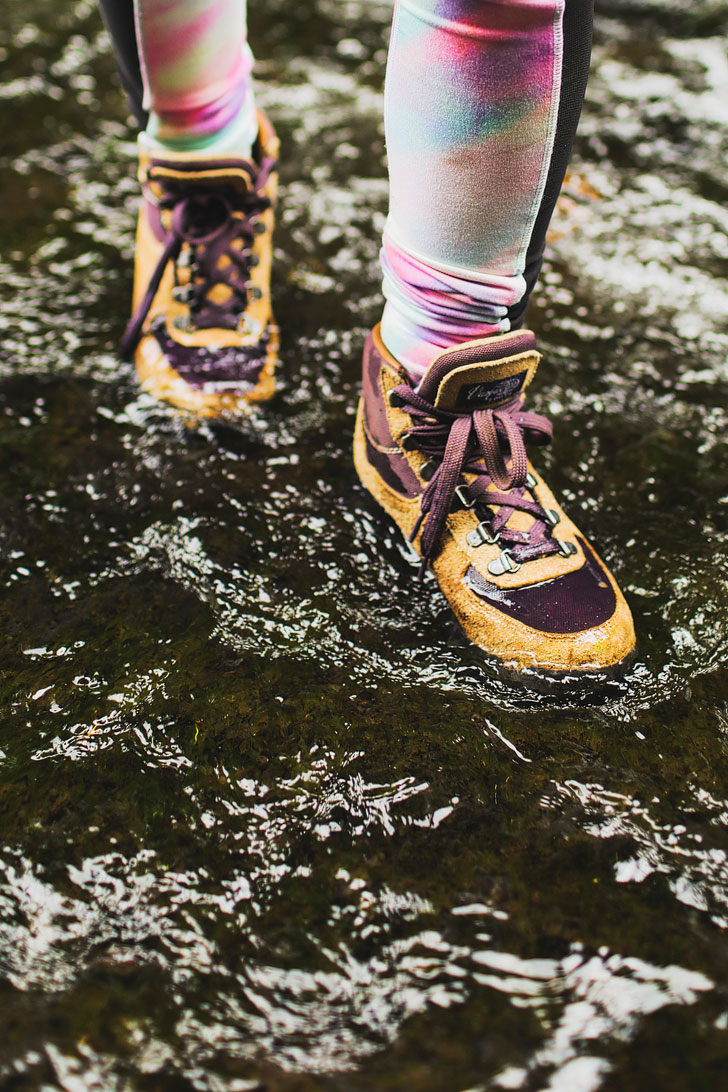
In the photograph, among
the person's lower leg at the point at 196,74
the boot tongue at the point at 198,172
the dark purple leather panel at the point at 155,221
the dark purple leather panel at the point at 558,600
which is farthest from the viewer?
the dark purple leather panel at the point at 155,221

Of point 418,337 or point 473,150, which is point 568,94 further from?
point 418,337

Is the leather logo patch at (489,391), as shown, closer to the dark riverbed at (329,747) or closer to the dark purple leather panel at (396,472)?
the dark purple leather panel at (396,472)

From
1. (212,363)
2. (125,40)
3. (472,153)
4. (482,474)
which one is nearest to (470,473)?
(482,474)

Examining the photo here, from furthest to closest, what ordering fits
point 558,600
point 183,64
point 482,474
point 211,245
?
point 211,245
point 183,64
point 482,474
point 558,600

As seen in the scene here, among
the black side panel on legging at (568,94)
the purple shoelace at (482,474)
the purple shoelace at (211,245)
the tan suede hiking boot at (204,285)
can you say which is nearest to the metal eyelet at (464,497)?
the purple shoelace at (482,474)

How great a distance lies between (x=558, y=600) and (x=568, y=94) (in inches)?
27.0

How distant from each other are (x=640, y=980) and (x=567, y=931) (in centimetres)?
8

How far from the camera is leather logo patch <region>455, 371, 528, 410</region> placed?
122cm

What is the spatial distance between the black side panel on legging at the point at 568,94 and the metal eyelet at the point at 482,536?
0.40m

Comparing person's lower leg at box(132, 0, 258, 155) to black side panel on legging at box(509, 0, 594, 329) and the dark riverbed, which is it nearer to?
the dark riverbed

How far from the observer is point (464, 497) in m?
1.28

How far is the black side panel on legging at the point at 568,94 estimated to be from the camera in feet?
3.35

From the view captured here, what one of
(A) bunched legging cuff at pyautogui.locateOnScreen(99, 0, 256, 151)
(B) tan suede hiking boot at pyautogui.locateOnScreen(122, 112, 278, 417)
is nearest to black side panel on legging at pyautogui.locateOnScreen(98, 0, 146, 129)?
(A) bunched legging cuff at pyautogui.locateOnScreen(99, 0, 256, 151)

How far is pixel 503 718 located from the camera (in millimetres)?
1123
